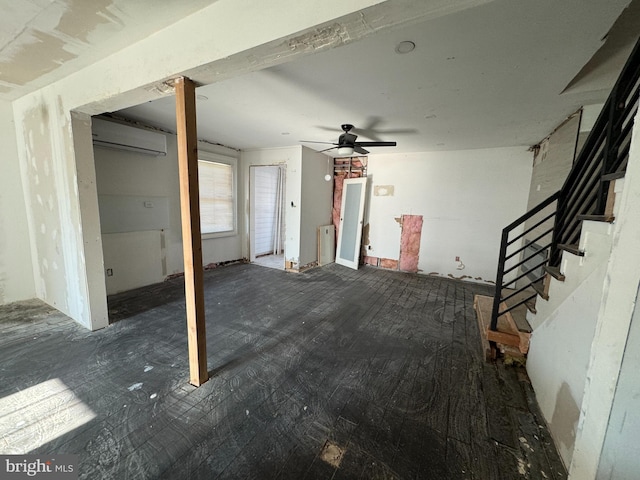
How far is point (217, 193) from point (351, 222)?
116 inches

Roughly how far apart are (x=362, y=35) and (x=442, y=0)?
33 cm

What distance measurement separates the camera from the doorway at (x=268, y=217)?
5.72 m

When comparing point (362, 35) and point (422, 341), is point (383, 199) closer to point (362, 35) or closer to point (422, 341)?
point (422, 341)

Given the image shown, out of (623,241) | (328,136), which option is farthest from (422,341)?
(328,136)

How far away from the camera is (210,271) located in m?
4.78

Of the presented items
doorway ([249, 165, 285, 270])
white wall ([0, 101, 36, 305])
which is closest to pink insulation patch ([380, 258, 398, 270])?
doorway ([249, 165, 285, 270])

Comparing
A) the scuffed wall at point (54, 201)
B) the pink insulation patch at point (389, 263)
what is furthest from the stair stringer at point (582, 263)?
the scuffed wall at point (54, 201)

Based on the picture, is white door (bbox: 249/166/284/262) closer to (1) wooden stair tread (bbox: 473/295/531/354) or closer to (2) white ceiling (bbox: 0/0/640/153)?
(2) white ceiling (bbox: 0/0/640/153)

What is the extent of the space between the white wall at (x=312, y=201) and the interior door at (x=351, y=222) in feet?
1.54

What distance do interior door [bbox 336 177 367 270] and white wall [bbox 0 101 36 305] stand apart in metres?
5.03

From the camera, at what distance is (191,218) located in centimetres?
169

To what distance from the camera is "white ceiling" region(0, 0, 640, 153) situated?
1390mm

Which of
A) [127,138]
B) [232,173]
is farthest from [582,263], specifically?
[232,173]

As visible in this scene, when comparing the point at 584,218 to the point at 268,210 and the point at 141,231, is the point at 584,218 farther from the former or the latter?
the point at 268,210
